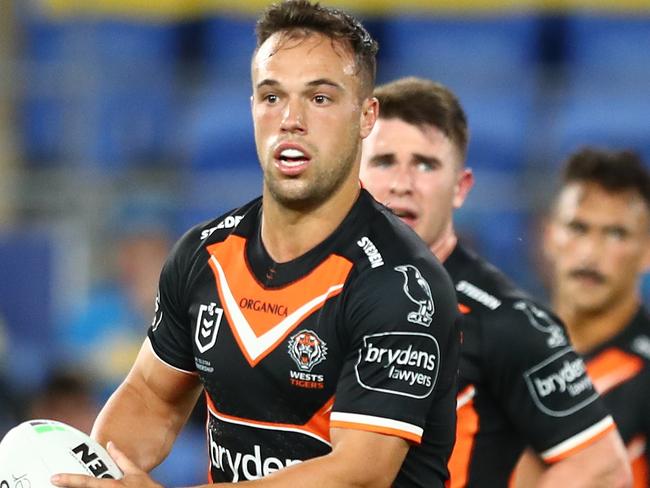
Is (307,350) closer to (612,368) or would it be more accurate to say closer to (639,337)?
(612,368)

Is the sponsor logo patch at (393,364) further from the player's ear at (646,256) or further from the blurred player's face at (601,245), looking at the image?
the player's ear at (646,256)

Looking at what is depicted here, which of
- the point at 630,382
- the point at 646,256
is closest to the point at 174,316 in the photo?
the point at 630,382

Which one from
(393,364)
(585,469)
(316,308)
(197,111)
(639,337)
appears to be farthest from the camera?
(197,111)

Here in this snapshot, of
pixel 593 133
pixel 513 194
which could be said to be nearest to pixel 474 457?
pixel 513 194

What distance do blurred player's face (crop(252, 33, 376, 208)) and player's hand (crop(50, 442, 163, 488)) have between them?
2.52ft

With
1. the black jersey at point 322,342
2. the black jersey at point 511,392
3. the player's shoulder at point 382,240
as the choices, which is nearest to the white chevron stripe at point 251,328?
the black jersey at point 322,342

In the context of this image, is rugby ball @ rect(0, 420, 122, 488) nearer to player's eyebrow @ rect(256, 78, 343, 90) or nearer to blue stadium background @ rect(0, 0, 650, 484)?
player's eyebrow @ rect(256, 78, 343, 90)

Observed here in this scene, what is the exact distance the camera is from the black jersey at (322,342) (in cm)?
354

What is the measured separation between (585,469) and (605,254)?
1534mm

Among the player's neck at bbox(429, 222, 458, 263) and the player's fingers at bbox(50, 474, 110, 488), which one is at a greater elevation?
the player's neck at bbox(429, 222, 458, 263)

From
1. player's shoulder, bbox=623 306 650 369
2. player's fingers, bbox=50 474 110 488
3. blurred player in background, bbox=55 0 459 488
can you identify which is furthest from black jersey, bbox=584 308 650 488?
player's fingers, bbox=50 474 110 488

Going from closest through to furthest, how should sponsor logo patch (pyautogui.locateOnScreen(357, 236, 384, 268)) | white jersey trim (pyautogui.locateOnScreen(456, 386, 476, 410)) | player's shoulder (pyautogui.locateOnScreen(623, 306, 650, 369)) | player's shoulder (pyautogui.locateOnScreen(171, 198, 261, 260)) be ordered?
sponsor logo patch (pyautogui.locateOnScreen(357, 236, 384, 268)) → player's shoulder (pyautogui.locateOnScreen(171, 198, 261, 260)) → white jersey trim (pyautogui.locateOnScreen(456, 386, 476, 410)) → player's shoulder (pyautogui.locateOnScreen(623, 306, 650, 369))

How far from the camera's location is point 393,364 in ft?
11.6

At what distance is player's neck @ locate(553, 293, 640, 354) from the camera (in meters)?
5.96
